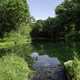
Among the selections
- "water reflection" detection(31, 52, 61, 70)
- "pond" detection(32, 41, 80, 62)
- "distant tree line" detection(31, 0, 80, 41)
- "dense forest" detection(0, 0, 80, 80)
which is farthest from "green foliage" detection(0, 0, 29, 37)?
"water reflection" detection(31, 52, 61, 70)

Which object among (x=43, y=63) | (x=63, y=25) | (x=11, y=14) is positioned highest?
(x=11, y=14)

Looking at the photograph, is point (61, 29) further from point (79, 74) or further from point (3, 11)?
point (79, 74)

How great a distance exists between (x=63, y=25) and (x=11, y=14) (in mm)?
20412

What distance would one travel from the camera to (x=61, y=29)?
75.8 m

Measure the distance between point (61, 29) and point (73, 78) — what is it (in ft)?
200

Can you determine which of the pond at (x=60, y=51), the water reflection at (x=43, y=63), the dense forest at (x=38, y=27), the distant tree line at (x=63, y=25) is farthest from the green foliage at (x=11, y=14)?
the water reflection at (x=43, y=63)

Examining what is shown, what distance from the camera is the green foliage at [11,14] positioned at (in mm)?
55125

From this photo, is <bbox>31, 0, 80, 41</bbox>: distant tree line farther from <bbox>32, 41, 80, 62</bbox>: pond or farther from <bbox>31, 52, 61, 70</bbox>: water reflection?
<bbox>31, 52, 61, 70</bbox>: water reflection

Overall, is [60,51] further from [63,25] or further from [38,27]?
[38,27]

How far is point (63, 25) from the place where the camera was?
242ft

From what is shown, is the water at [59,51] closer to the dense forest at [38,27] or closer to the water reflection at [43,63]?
the dense forest at [38,27]

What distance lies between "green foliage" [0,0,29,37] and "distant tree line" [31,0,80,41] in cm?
1273

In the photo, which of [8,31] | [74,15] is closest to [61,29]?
[74,15]

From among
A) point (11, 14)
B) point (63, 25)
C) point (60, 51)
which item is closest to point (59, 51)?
point (60, 51)
